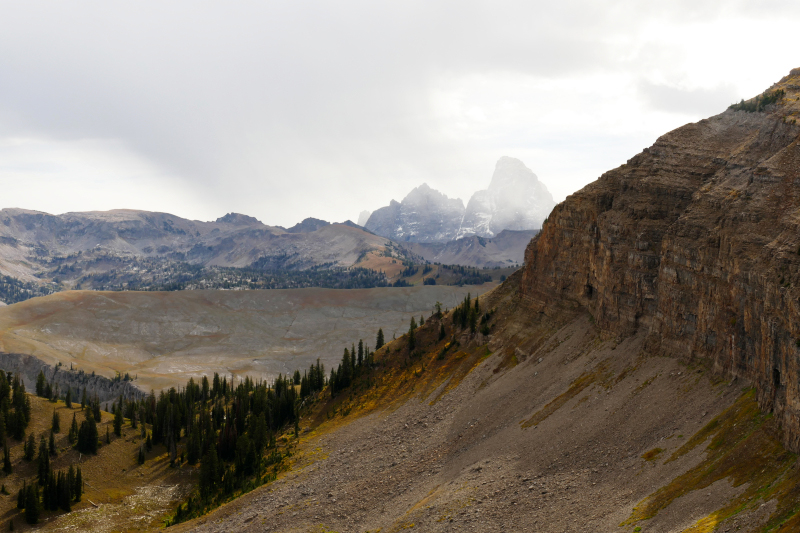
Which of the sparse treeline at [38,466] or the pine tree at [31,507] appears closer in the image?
the pine tree at [31,507]

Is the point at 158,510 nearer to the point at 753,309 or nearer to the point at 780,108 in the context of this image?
the point at 753,309

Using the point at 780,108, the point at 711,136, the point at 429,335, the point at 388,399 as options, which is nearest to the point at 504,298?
the point at 429,335

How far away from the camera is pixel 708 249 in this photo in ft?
213

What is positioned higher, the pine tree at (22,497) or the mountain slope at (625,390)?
the mountain slope at (625,390)

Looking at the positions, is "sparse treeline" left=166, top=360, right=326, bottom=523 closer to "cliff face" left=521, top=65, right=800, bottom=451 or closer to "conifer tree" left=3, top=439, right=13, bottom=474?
"conifer tree" left=3, top=439, right=13, bottom=474

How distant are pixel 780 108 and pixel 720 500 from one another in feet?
203

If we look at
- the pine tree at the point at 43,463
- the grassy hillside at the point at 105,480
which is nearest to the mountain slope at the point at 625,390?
the grassy hillside at the point at 105,480

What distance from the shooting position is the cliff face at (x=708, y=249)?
1956 inches

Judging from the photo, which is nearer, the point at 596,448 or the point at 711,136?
the point at 596,448

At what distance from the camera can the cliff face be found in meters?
49.7

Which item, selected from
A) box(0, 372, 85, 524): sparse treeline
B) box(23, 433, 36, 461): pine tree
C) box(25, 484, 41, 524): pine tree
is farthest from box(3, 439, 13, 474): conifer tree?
box(25, 484, 41, 524): pine tree

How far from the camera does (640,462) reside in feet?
168

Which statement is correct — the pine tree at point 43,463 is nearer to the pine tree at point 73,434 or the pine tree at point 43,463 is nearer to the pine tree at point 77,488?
the pine tree at point 77,488

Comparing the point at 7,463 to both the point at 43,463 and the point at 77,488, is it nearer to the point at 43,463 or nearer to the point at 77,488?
the point at 43,463
